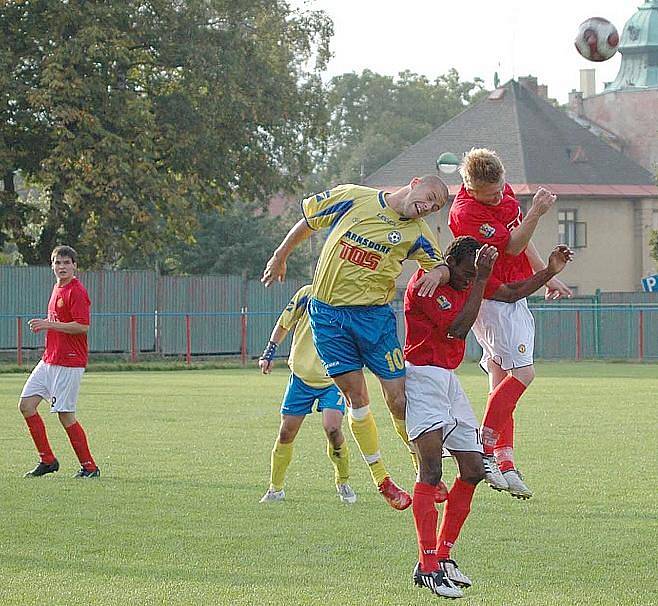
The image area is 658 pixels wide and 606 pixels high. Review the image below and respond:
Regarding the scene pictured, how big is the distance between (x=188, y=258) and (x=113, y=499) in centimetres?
5074

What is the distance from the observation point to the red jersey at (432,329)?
7.44 meters

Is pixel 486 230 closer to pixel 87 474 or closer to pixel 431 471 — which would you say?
pixel 431 471

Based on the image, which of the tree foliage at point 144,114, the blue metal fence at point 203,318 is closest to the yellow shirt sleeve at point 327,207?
the tree foliage at point 144,114

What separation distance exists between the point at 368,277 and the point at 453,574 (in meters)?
2.33

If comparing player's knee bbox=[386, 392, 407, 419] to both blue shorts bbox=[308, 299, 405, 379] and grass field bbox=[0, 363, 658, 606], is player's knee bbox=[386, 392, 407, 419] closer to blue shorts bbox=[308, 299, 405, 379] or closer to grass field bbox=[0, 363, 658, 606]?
blue shorts bbox=[308, 299, 405, 379]

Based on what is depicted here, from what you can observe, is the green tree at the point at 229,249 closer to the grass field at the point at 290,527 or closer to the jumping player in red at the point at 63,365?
the grass field at the point at 290,527

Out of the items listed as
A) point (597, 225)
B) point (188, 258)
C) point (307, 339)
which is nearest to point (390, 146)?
point (597, 225)

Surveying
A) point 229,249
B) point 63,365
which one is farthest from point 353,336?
point 229,249

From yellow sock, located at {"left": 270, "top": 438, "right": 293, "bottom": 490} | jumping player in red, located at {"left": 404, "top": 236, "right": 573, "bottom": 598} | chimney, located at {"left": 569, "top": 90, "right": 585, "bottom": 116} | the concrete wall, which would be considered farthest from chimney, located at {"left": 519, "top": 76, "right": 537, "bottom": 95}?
jumping player in red, located at {"left": 404, "top": 236, "right": 573, "bottom": 598}

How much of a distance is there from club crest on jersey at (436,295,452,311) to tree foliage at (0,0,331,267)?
103 ft

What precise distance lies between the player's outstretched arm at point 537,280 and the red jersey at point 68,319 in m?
4.31

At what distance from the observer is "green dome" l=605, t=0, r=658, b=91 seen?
105 meters

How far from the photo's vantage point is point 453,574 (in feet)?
22.8

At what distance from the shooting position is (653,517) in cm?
958
